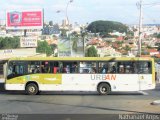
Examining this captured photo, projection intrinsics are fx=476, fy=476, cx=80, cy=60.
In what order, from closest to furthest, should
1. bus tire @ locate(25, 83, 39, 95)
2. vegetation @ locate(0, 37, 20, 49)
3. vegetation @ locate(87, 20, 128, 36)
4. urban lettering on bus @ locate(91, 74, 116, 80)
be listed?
A: bus tire @ locate(25, 83, 39, 95) → urban lettering on bus @ locate(91, 74, 116, 80) → vegetation @ locate(0, 37, 20, 49) → vegetation @ locate(87, 20, 128, 36)

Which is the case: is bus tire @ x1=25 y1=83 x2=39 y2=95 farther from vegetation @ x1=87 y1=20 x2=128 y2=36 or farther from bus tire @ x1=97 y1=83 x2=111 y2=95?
vegetation @ x1=87 y1=20 x2=128 y2=36

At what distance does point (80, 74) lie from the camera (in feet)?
94.9

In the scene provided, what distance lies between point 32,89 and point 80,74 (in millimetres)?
3062

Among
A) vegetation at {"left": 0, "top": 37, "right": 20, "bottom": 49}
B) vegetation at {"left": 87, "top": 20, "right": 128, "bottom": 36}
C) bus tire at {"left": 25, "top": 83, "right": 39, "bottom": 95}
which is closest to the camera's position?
bus tire at {"left": 25, "top": 83, "right": 39, "bottom": 95}

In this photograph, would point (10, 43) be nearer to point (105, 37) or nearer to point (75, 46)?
point (75, 46)

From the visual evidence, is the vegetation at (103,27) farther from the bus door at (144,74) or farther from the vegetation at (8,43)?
the bus door at (144,74)

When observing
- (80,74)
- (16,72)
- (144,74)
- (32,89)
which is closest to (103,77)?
(80,74)

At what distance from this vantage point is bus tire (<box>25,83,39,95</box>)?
2885 cm

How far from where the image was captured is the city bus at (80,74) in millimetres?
28859

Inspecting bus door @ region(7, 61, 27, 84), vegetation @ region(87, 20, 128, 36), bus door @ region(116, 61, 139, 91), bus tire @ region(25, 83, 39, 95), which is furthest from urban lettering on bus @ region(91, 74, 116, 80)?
vegetation @ region(87, 20, 128, 36)

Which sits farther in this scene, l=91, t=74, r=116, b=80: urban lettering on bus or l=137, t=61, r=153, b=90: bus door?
l=91, t=74, r=116, b=80: urban lettering on bus

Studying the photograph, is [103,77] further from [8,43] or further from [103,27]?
[103,27]

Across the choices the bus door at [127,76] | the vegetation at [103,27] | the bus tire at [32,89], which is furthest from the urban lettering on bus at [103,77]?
the vegetation at [103,27]

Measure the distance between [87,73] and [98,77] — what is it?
0.72 meters
